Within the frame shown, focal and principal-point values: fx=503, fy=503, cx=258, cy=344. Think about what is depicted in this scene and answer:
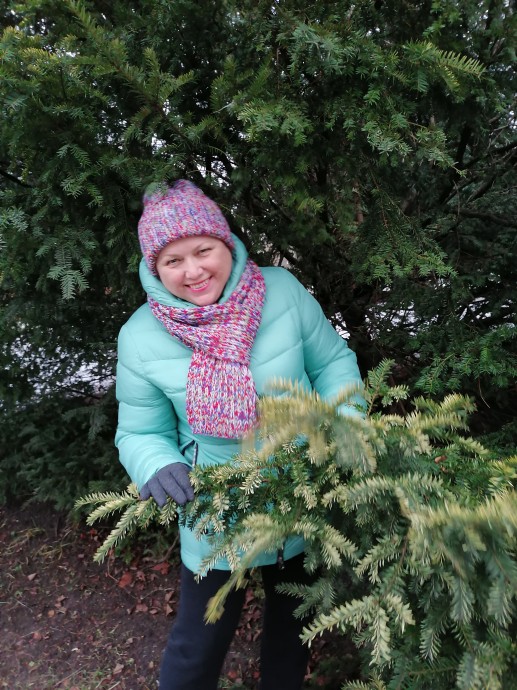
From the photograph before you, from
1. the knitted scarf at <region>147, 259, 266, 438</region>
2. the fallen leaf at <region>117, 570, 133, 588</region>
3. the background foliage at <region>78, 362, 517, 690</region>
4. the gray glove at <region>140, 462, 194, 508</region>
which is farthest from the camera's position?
the fallen leaf at <region>117, 570, 133, 588</region>

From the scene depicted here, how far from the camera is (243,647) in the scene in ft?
10.3

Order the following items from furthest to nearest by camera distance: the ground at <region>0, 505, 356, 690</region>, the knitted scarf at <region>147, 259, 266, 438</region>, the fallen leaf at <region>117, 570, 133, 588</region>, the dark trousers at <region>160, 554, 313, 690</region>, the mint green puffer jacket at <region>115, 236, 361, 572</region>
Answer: the fallen leaf at <region>117, 570, 133, 588</region>, the ground at <region>0, 505, 356, 690</region>, the dark trousers at <region>160, 554, 313, 690</region>, the mint green puffer jacket at <region>115, 236, 361, 572</region>, the knitted scarf at <region>147, 259, 266, 438</region>

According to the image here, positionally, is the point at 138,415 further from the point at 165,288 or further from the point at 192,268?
the point at 192,268

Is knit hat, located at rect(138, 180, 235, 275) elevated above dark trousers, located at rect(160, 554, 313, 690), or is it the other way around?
knit hat, located at rect(138, 180, 235, 275)

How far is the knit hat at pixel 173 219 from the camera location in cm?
174

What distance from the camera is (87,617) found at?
340 cm

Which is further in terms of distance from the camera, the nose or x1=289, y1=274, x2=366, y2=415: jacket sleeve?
x1=289, y1=274, x2=366, y2=415: jacket sleeve

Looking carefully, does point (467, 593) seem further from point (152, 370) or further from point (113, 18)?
point (113, 18)

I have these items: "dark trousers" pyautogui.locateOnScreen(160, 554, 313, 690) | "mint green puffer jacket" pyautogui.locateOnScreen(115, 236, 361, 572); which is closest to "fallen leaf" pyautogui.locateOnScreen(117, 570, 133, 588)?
"dark trousers" pyautogui.locateOnScreen(160, 554, 313, 690)

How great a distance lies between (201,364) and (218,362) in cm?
6

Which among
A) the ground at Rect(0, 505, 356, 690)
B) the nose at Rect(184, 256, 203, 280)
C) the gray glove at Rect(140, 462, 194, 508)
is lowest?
the ground at Rect(0, 505, 356, 690)

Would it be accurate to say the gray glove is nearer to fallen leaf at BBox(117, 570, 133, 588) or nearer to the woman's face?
the woman's face

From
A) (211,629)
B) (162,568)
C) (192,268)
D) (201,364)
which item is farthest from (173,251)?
(162,568)

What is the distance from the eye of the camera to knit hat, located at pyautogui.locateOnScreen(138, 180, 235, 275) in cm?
174
